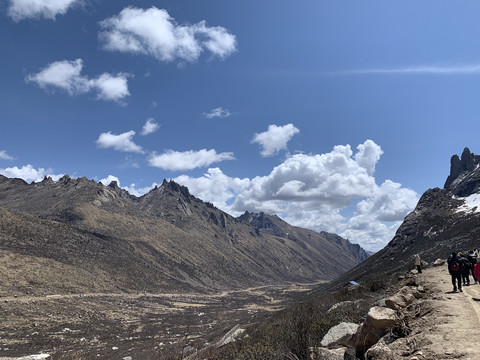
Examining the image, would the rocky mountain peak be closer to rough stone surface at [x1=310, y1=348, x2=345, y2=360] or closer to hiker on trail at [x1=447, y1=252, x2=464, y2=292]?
hiker on trail at [x1=447, y1=252, x2=464, y2=292]

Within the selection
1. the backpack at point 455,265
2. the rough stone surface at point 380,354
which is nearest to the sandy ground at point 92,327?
the backpack at point 455,265

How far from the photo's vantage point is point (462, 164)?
16438cm

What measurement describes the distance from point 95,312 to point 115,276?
42.6 meters

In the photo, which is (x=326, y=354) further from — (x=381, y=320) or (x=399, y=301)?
(x=399, y=301)

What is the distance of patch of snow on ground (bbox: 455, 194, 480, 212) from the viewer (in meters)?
103

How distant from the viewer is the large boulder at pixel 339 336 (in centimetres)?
966

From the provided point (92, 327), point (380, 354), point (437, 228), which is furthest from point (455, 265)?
point (437, 228)

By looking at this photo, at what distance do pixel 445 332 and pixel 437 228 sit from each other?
119m

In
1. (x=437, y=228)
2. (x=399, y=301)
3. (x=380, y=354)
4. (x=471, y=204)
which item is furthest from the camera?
(x=471, y=204)

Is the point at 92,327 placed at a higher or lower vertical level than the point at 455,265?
lower

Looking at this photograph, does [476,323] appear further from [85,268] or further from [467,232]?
[85,268]

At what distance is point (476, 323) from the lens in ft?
26.3

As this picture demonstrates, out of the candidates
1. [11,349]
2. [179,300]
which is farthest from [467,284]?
[179,300]

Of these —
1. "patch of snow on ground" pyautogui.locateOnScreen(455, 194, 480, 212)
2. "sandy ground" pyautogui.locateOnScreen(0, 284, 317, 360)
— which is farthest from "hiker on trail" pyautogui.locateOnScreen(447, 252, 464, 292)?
"patch of snow on ground" pyautogui.locateOnScreen(455, 194, 480, 212)
